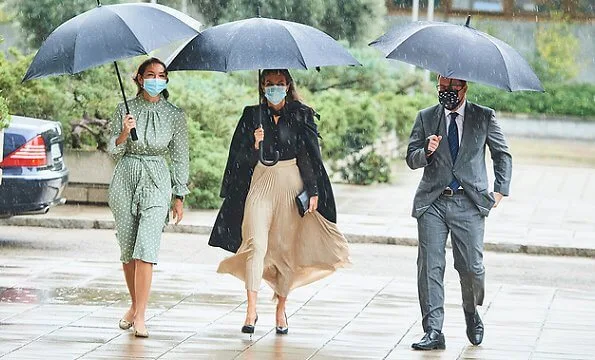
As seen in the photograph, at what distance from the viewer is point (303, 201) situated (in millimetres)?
9688

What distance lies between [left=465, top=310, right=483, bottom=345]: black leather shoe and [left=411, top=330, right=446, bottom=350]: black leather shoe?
0.23 m

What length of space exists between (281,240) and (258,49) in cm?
138

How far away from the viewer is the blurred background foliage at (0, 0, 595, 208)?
18.3 metres

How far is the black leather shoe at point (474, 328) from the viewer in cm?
948

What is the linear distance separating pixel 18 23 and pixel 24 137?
15506 mm

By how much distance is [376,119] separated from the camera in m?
22.3

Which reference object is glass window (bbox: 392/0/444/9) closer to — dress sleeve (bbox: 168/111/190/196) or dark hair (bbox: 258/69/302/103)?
dark hair (bbox: 258/69/302/103)

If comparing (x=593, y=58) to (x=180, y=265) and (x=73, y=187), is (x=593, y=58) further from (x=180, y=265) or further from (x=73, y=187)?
(x=180, y=265)

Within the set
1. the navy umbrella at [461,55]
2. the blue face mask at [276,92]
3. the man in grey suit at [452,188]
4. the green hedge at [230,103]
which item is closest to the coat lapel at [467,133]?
the man in grey suit at [452,188]

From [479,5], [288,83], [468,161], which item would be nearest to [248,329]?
[288,83]

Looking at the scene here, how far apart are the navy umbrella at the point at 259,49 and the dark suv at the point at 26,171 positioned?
4.66 meters

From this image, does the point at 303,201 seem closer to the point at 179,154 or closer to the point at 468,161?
the point at 179,154

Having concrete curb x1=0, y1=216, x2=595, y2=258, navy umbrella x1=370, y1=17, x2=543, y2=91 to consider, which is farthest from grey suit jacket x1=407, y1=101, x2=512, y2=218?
concrete curb x1=0, y1=216, x2=595, y2=258

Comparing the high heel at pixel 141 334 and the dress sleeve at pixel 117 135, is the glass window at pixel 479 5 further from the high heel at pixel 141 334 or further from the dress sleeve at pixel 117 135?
the high heel at pixel 141 334
